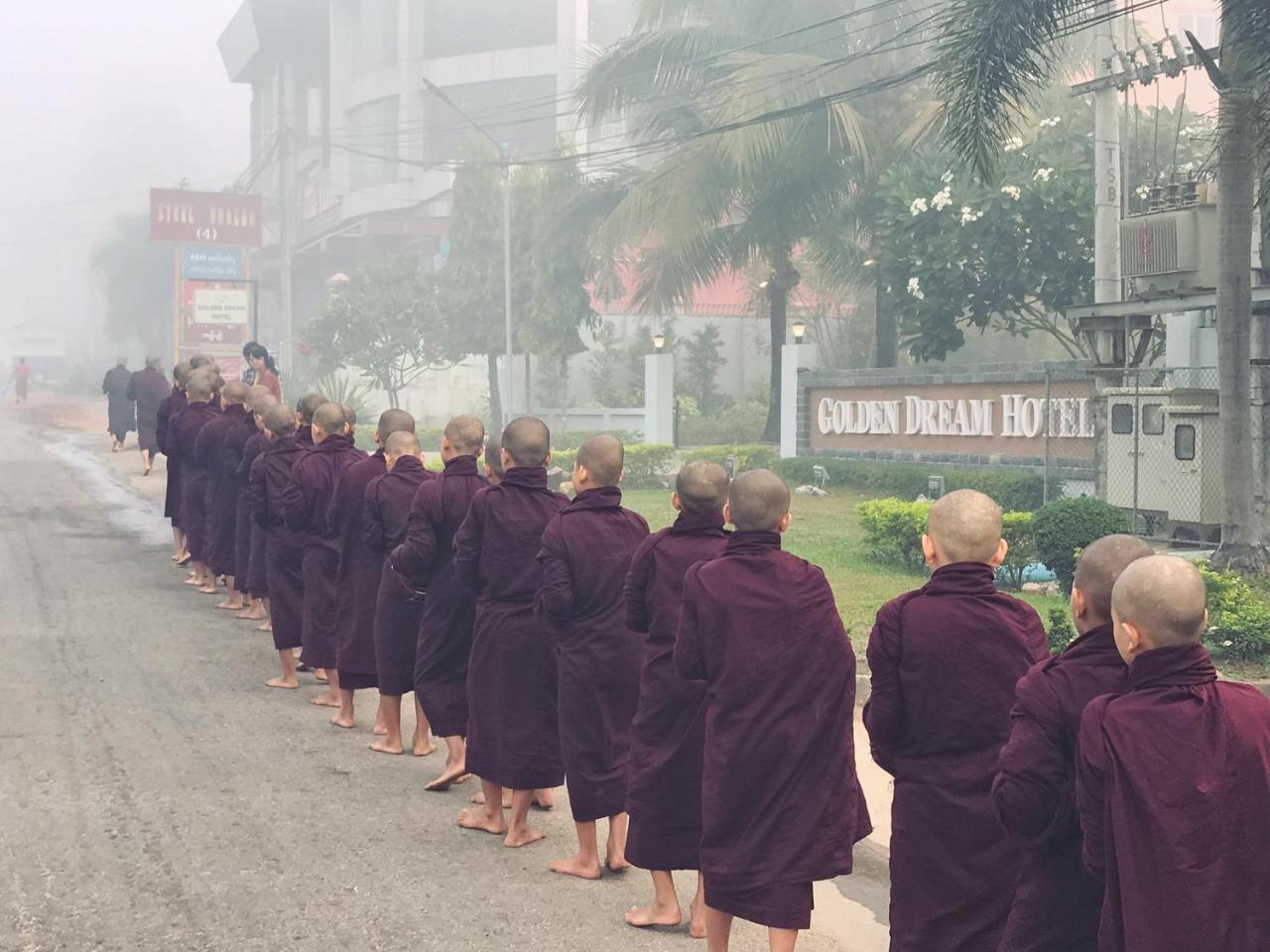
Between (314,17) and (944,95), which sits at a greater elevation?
(314,17)

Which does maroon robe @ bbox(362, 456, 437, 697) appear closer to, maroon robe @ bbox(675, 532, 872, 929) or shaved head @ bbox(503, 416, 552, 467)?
shaved head @ bbox(503, 416, 552, 467)

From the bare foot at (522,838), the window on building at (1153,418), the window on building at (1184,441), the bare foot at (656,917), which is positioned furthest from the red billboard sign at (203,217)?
the bare foot at (656,917)

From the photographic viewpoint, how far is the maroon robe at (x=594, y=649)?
6254mm

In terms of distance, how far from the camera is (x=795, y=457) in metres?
25.2

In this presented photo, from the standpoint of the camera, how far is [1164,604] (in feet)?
11.1

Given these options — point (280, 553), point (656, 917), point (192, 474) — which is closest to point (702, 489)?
point (656, 917)

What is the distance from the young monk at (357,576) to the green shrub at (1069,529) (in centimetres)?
654

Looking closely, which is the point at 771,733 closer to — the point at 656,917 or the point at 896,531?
the point at 656,917

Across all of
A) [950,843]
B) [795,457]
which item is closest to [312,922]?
[950,843]

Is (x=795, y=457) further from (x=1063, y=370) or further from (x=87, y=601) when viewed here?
(x=87, y=601)

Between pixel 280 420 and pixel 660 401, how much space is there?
23.0 m

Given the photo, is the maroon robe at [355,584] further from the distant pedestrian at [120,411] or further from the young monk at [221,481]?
Answer: the distant pedestrian at [120,411]

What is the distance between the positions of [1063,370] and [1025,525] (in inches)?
212

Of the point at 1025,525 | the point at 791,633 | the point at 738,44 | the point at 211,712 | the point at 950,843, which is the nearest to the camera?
the point at 950,843
